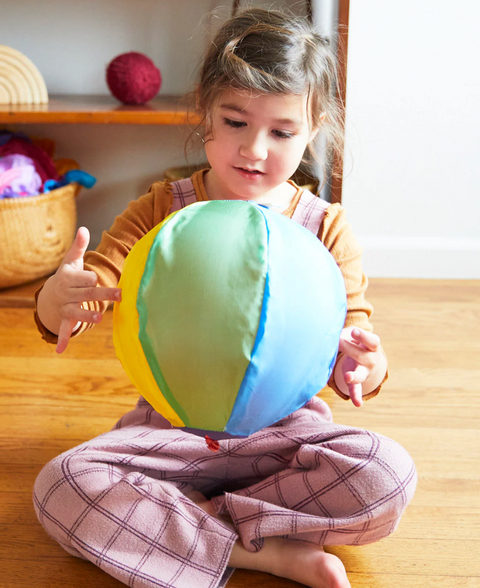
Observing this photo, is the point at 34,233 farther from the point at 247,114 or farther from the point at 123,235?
the point at 247,114

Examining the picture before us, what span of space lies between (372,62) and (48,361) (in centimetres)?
124

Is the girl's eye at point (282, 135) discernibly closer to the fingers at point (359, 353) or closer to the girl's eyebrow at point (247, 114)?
the girl's eyebrow at point (247, 114)

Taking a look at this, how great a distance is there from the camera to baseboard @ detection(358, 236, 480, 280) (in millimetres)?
2078

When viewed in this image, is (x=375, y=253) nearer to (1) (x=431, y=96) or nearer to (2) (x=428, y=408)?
(1) (x=431, y=96)

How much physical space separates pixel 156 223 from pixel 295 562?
594 millimetres

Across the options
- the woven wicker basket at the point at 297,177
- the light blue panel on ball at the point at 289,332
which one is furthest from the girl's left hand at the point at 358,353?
the woven wicker basket at the point at 297,177

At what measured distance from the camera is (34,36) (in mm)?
2129

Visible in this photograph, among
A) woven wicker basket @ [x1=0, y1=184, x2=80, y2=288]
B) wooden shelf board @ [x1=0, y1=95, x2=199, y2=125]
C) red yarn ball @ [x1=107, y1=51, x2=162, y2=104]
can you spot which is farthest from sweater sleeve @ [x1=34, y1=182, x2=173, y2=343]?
red yarn ball @ [x1=107, y1=51, x2=162, y2=104]

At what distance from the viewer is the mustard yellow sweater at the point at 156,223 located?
105 centimetres

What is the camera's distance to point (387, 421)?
4.35 ft

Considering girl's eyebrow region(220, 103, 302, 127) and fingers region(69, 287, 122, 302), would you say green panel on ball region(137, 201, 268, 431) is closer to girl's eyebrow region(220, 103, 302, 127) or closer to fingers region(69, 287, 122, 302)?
fingers region(69, 287, 122, 302)

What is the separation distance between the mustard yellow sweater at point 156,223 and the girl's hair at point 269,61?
0.16 metres

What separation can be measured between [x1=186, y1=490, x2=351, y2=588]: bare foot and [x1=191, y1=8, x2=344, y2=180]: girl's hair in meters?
0.66

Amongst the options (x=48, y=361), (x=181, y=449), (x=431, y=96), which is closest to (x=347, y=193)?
(x=431, y=96)
